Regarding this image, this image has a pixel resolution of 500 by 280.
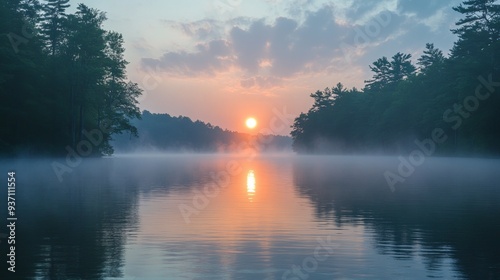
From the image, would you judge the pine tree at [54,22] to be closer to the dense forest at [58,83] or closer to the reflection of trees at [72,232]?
the dense forest at [58,83]

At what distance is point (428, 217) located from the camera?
84.9 feet

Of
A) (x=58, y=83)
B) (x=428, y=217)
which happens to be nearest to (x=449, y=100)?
(x=58, y=83)

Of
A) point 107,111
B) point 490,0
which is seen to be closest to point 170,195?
point 107,111

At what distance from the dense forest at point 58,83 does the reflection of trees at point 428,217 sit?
49913 millimetres

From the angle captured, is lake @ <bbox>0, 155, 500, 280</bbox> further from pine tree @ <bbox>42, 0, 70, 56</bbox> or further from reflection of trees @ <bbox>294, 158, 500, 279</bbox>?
pine tree @ <bbox>42, 0, 70, 56</bbox>

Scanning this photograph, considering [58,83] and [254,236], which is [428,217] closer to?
[254,236]

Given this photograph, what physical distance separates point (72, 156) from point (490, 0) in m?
70.0

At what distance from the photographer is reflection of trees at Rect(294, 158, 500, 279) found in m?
17.2

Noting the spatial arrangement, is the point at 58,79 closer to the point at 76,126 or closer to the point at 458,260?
the point at 76,126

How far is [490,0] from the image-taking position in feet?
351

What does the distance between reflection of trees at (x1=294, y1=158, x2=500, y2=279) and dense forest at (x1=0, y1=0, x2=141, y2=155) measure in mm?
49913

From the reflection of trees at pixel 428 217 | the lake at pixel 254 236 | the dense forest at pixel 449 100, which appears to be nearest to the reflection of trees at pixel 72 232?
the lake at pixel 254 236

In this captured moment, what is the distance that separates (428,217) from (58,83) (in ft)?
251

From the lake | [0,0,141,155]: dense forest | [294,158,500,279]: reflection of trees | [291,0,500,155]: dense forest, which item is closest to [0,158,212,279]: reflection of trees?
the lake
